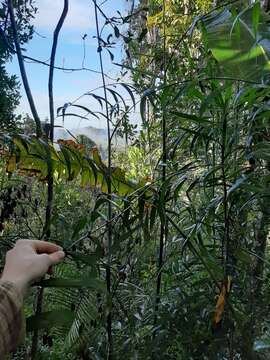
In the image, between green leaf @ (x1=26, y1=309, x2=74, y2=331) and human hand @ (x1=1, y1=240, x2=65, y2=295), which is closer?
human hand @ (x1=1, y1=240, x2=65, y2=295)

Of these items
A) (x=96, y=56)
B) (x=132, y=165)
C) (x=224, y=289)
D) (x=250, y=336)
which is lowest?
(x=250, y=336)

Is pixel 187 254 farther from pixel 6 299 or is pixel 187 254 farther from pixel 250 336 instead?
pixel 6 299

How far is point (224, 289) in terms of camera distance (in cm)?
89

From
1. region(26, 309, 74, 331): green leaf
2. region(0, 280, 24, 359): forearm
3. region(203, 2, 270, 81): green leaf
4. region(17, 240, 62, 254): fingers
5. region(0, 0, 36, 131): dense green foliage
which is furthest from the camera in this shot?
region(0, 0, 36, 131): dense green foliage

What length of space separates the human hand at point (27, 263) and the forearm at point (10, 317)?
0.01 meters

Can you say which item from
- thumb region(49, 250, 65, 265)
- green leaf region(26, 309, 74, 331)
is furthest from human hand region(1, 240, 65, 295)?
green leaf region(26, 309, 74, 331)

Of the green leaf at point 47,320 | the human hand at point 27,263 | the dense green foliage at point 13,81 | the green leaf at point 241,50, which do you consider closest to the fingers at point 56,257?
the human hand at point 27,263

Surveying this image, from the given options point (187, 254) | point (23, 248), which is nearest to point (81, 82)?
point (187, 254)

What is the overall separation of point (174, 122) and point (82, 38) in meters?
0.47

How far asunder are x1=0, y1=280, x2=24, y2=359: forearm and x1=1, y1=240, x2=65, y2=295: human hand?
0.05 ft

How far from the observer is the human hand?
659 millimetres

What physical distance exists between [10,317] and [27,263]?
0.26ft

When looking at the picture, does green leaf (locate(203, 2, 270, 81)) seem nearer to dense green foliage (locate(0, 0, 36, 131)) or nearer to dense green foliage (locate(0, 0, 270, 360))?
dense green foliage (locate(0, 0, 270, 360))

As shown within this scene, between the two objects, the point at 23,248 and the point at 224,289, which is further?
the point at 224,289
